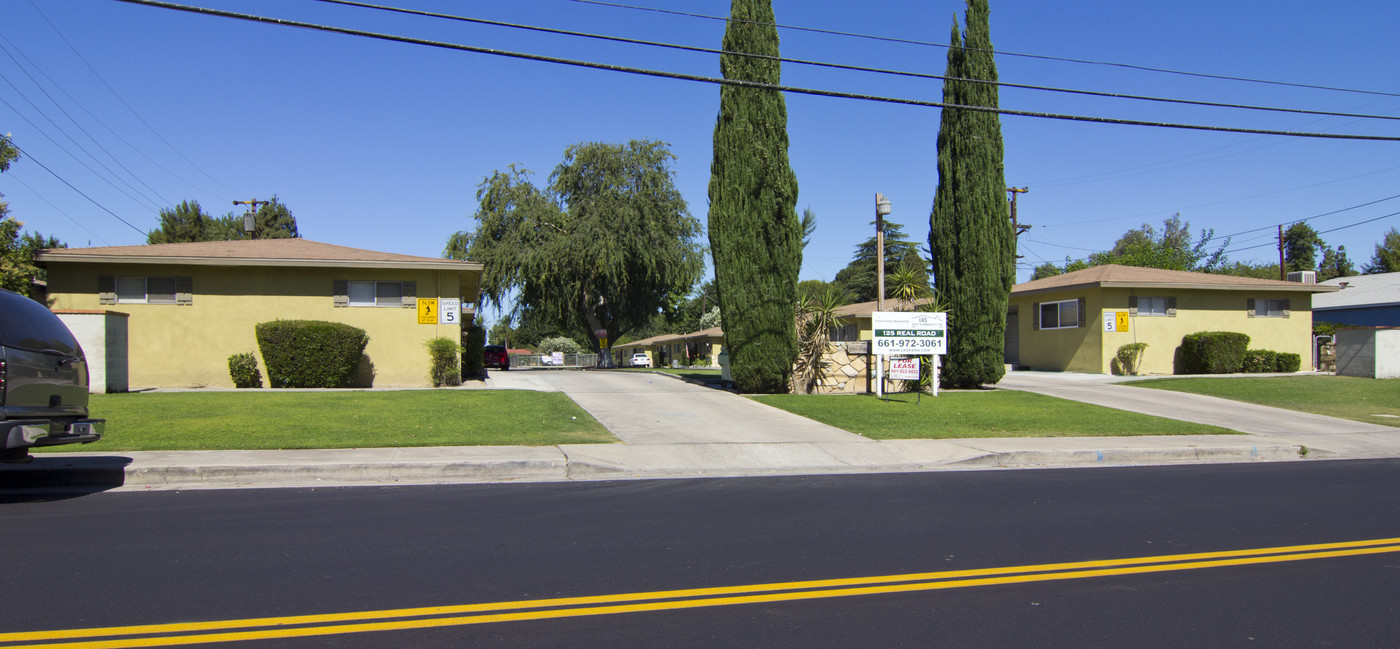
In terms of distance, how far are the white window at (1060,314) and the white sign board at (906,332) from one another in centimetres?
1216

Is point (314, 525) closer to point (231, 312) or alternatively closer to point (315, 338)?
point (315, 338)

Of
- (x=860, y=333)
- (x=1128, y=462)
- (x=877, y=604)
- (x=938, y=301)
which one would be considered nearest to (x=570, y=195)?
(x=860, y=333)

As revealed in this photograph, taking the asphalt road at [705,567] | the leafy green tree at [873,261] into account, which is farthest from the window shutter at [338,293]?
the leafy green tree at [873,261]

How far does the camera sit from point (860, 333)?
37750 mm

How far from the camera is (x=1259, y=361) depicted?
26.7 meters

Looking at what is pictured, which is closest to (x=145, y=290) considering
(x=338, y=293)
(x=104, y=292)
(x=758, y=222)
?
(x=104, y=292)

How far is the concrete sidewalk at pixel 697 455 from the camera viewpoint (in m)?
Answer: 8.93

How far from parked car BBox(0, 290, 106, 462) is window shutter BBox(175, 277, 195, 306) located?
14044mm

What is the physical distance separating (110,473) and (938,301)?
682 inches

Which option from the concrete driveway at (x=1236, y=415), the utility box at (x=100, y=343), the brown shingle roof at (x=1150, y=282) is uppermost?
the brown shingle roof at (x=1150, y=282)

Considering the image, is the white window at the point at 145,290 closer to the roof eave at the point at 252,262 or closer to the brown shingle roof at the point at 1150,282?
the roof eave at the point at 252,262

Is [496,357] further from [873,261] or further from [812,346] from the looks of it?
[873,261]

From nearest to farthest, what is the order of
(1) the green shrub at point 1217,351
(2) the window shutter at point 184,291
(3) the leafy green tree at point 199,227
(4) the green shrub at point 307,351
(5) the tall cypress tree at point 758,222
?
1. (5) the tall cypress tree at point 758,222
2. (4) the green shrub at point 307,351
3. (2) the window shutter at point 184,291
4. (1) the green shrub at point 1217,351
5. (3) the leafy green tree at point 199,227

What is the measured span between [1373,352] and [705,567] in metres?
26.4
